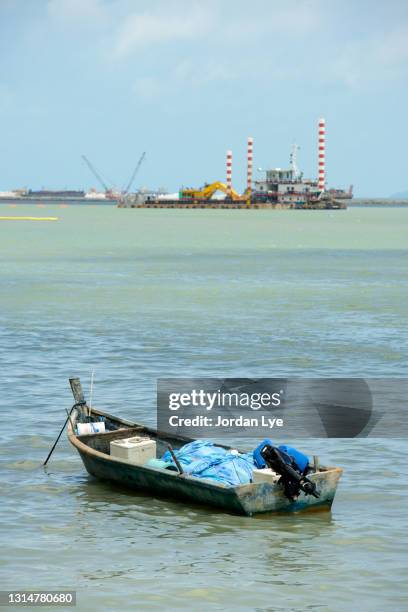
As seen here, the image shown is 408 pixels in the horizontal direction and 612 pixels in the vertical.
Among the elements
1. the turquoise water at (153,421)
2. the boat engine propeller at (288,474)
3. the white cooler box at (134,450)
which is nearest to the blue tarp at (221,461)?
the boat engine propeller at (288,474)

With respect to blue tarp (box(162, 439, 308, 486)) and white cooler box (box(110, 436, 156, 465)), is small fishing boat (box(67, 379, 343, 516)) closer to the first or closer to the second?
white cooler box (box(110, 436, 156, 465))

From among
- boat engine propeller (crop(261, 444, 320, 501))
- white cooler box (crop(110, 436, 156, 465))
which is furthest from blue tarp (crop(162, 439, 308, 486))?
white cooler box (crop(110, 436, 156, 465))

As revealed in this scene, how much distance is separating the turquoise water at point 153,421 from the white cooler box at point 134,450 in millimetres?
703

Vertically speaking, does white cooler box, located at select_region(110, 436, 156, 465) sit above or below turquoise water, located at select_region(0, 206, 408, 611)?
above

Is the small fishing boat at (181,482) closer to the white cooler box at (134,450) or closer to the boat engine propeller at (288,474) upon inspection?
the boat engine propeller at (288,474)

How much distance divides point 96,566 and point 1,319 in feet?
101

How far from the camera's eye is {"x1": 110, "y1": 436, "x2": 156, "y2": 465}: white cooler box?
2162 cm

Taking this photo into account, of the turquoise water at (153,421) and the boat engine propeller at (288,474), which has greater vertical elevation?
the boat engine propeller at (288,474)

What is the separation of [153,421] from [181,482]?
7.04 m

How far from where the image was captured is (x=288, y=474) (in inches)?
760

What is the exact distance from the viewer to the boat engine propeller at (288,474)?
19250mm

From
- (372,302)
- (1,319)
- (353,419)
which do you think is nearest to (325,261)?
(372,302)

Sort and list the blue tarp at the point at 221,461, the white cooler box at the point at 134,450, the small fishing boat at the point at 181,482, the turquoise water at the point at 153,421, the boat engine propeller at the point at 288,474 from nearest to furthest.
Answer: the turquoise water at the point at 153,421
the boat engine propeller at the point at 288,474
the small fishing boat at the point at 181,482
the blue tarp at the point at 221,461
the white cooler box at the point at 134,450

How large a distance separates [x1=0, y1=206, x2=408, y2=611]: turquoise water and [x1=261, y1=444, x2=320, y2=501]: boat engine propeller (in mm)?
649
